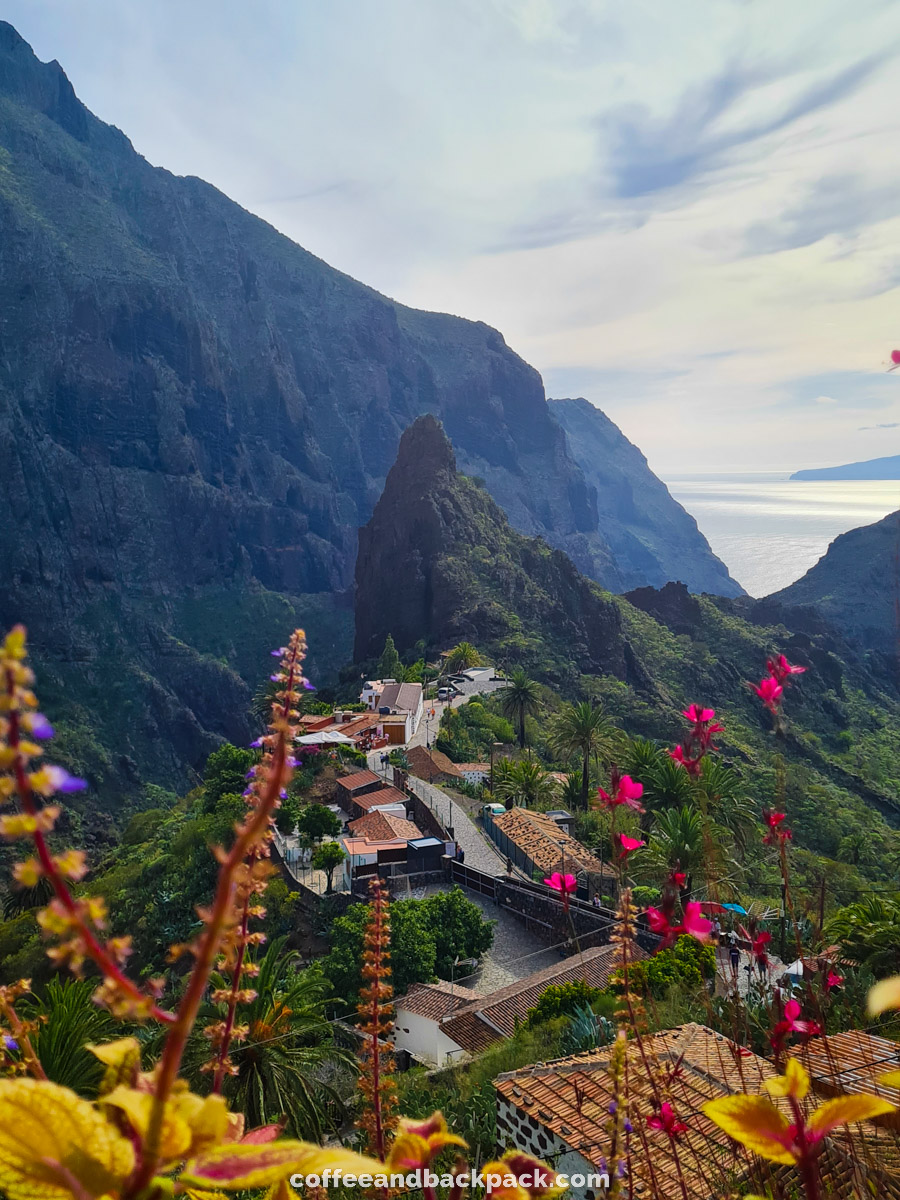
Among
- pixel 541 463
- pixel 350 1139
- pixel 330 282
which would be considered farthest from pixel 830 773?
pixel 330 282

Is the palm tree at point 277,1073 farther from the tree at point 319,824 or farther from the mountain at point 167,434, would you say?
the mountain at point 167,434

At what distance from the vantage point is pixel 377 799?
30359 mm

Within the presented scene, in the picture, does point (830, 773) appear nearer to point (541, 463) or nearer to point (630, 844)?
point (630, 844)

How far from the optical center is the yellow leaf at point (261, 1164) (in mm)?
969

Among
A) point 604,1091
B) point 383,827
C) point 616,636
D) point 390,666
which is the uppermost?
point 616,636

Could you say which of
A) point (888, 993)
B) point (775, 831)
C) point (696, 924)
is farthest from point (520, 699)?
point (888, 993)

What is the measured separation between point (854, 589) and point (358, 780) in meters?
96.7

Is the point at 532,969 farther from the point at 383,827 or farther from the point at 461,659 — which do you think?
the point at 461,659

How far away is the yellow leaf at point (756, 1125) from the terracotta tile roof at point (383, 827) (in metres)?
25.7

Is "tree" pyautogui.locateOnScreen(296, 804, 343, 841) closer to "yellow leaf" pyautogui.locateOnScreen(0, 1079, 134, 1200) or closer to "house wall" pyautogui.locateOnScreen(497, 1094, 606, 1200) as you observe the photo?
"house wall" pyautogui.locateOnScreen(497, 1094, 606, 1200)

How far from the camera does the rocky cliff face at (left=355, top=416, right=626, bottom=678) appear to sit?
70500 millimetres

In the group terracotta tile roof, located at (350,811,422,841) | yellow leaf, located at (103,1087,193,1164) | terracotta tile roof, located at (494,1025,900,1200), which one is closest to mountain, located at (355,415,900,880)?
terracotta tile roof, located at (350,811,422,841)

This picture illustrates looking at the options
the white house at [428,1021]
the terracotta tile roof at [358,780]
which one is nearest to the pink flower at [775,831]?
the white house at [428,1021]

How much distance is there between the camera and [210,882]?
26359mm
